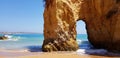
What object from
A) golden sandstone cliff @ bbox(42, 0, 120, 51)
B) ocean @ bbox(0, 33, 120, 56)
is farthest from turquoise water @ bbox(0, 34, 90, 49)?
golden sandstone cliff @ bbox(42, 0, 120, 51)

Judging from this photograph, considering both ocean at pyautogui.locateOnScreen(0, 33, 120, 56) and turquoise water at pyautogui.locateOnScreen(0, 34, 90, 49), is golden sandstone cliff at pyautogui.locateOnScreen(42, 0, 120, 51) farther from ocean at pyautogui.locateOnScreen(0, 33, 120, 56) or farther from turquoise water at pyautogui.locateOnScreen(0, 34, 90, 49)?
turquoise water at pyautogui.locateOnScreen(0, 34, 90, 49)

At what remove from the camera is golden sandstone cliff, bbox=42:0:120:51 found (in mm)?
22156

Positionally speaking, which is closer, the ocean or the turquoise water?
the ocean

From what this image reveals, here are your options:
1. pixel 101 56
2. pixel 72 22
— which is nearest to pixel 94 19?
pixel 72 22

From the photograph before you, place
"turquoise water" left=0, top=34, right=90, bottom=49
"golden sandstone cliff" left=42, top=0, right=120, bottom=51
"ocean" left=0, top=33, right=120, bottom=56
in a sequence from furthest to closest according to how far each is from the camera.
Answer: "turquoise water" left=0, top=34, right=90, bottom=49, "golden sandstone cliff" left=42, top=0, right=120, bottom=51, "ocean" left=0, top=33, right=120, bottom=56

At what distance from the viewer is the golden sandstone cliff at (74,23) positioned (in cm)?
2216

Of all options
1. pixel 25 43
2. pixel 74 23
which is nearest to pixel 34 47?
pixel 74 23

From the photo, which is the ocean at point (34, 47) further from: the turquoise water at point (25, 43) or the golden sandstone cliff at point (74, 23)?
the golden sandstone cliff at point (74, 23)

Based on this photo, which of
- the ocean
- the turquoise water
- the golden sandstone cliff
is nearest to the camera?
the ocean

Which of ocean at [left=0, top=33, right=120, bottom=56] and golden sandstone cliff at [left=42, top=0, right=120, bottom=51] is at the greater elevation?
golden sandstone cliff at [left=42, top=0, right=120, bottom=51]

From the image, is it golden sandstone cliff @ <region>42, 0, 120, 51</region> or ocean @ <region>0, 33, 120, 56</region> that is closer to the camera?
ocean @ <region>0, 33, 120, 56</region>

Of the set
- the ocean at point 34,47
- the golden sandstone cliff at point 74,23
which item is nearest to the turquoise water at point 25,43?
the ocean at point 34,47

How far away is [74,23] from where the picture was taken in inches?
952

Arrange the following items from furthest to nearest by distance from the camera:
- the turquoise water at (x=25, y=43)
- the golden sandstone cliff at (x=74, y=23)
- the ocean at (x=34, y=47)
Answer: the turquoise water at (x=25, y=43) → the golden sandstone cliff at (x=74, y=23) → the ocean at (x=34, y=47)
